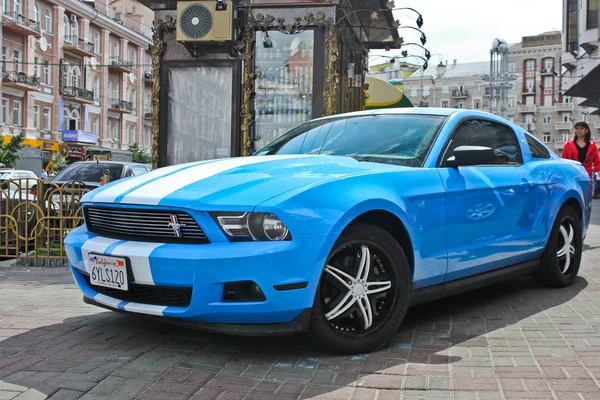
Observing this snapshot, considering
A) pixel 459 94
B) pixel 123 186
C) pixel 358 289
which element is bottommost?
pixel 358 289

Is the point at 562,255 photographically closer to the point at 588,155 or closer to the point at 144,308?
the point at 144,308

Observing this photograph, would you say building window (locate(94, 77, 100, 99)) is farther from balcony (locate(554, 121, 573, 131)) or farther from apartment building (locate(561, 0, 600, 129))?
balcony (locate(554, 121, 573, 131))

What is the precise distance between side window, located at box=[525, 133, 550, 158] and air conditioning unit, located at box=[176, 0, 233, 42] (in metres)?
6.70

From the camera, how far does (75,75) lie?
4775 centimetres

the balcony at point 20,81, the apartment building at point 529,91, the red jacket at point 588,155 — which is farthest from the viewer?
the apartment building at point 529,91

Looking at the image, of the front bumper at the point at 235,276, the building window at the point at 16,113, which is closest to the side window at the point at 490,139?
the front bumper at the point at 235,276

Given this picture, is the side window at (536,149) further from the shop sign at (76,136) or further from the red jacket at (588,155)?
the shop sign at (76,136)

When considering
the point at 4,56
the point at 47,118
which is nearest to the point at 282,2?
the point at 4,56

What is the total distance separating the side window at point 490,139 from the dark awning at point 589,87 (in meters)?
26.3

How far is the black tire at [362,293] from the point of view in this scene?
3482mm

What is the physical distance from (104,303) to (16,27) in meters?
41.5

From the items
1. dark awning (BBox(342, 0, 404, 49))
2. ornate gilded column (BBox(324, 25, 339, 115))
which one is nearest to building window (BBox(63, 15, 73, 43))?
dark awning (BBox(342, 0, 404, 49))

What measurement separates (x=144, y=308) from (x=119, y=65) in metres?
52.1

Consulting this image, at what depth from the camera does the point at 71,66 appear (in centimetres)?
4681
